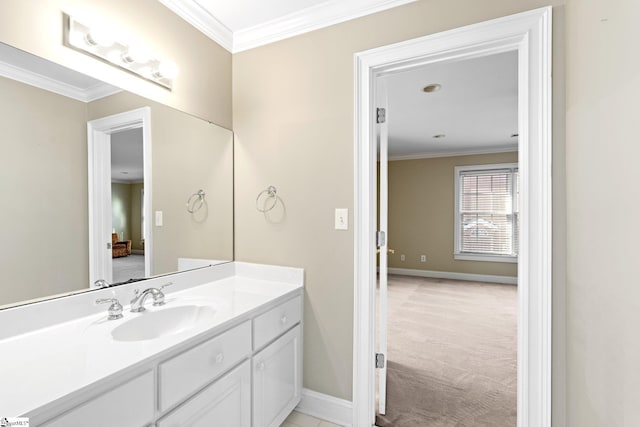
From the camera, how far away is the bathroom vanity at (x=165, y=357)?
2.65ft

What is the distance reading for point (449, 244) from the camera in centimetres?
583

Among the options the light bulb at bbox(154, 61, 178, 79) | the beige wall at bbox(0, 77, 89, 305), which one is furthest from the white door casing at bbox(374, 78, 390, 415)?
the beige wall at bbox(0, 77, 89, 305)

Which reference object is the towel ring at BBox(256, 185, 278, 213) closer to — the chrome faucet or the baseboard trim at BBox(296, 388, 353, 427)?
the chrome faucet

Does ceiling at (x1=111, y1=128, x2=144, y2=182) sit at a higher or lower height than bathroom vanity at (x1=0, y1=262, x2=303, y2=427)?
higher

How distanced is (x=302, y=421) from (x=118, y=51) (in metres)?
2.24

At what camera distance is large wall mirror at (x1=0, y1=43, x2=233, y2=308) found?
3.74 feet

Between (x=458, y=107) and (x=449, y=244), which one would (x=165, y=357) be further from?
(x=449, y=244)

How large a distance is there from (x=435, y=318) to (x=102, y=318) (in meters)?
3.40

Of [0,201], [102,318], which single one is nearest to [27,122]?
[0,201]

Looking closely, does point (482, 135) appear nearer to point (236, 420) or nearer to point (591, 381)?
point (591, 381)

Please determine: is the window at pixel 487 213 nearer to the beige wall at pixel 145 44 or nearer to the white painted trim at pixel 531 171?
the white painted trim at pixel 531 171

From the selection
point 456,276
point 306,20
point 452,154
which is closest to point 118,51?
point 306,20

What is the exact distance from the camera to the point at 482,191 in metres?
5.59

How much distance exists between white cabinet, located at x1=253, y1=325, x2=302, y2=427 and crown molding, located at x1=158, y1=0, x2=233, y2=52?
6.39 feet
